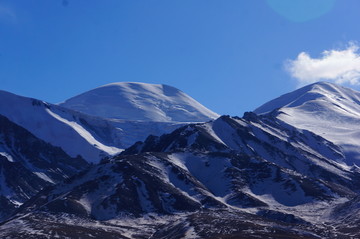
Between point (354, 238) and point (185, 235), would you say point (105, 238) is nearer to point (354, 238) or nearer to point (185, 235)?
point (185, 235)

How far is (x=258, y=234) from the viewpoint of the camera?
194 meters

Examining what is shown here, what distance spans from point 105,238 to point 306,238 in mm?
59448

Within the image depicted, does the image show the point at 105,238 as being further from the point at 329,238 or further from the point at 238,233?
the point at 329,238

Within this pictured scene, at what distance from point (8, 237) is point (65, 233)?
1668 centimetres

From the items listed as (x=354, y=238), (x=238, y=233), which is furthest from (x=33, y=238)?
(x=354, y=238)

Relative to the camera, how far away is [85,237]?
198 metres

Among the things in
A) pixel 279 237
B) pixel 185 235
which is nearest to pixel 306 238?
pixel 279 237

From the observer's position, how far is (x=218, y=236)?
194750mm

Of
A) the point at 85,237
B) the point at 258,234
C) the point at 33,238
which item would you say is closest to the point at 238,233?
the point at 258,234

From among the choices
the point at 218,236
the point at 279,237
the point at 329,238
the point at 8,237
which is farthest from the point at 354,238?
the point at 8,237

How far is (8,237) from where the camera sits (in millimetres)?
196375

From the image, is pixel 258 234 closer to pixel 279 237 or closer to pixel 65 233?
pixel 279 237

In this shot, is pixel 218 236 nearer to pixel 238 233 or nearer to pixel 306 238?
pixel 238 233

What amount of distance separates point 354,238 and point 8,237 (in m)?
101
